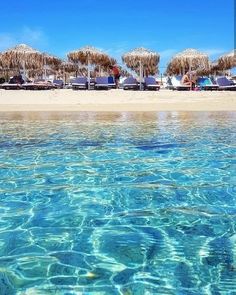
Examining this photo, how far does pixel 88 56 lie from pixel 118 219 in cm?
2090

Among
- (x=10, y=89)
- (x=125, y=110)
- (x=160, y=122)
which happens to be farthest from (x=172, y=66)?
(x=160, y=122)

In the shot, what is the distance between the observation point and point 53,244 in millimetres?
2625

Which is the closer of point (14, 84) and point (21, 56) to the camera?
point (14, 84)

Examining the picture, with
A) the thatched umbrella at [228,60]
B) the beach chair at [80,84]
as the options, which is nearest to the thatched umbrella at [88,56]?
the beach chair at [80,84]

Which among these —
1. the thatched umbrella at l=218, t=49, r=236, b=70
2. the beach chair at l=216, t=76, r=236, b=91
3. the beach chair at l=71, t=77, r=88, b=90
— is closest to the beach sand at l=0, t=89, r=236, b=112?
the beach chair at l=216, t=76, r=236, b=91

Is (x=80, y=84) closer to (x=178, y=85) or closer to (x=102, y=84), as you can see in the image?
(x=102, y=84)

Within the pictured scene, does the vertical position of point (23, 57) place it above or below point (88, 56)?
above

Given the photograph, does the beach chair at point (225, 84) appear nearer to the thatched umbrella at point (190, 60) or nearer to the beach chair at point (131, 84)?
the thatched umbrella at point (190, 60)

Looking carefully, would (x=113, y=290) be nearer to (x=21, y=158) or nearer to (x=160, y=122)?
(x=21, y=158)

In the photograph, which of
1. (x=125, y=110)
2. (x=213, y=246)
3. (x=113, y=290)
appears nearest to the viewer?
(x=113, y=290)

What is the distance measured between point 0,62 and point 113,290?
79.9ft

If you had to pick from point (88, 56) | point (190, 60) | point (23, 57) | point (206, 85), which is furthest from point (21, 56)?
point (206, 85)

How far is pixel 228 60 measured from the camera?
2469cm

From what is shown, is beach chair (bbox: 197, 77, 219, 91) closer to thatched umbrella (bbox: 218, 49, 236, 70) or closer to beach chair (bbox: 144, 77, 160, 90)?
beach chair (bbox: 144, 77, 160, 90)
